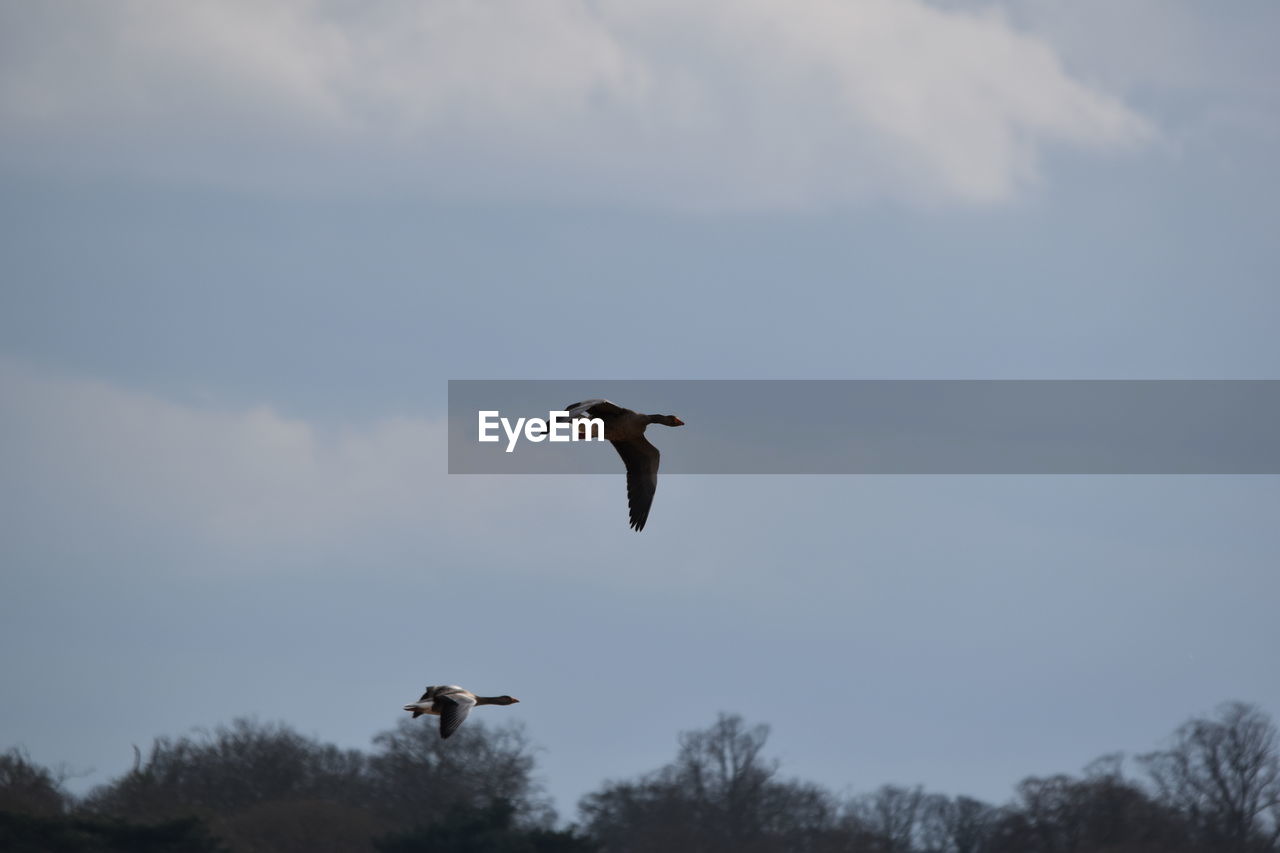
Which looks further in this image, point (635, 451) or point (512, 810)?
point (512, 810)

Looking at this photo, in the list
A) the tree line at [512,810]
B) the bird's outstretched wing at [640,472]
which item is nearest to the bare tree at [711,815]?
the tree line at [512,810]

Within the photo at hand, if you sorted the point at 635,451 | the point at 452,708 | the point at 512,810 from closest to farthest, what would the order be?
1. the point at 452,708
2. the point at 635,451
3. the point at 512,810

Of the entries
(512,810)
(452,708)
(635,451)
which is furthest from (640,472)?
(512,810)

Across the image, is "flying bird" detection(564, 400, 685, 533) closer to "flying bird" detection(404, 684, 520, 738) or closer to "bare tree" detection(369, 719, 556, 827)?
"flying bird" detection(404, 684, 520, 738)

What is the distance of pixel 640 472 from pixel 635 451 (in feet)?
1.25

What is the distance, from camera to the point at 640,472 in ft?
115

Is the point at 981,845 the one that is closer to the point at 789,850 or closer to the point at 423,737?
the point at 789,850

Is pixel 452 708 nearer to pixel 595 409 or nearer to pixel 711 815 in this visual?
pixel 595 409

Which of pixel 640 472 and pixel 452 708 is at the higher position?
pixel 640 472

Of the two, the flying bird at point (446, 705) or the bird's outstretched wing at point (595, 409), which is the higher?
the bird's outstretched wing at point (595, 409)

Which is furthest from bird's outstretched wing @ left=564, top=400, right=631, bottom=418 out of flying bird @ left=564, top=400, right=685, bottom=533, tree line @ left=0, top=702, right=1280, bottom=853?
tree line @ left=0, top=702, right=1280, bottom=853

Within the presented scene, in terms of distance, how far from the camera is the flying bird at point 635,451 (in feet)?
113

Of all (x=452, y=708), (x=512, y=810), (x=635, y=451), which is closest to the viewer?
(x=452, y=708)

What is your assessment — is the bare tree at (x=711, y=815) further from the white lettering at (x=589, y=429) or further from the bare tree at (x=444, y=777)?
the white lettering at (x=589, y=429)
